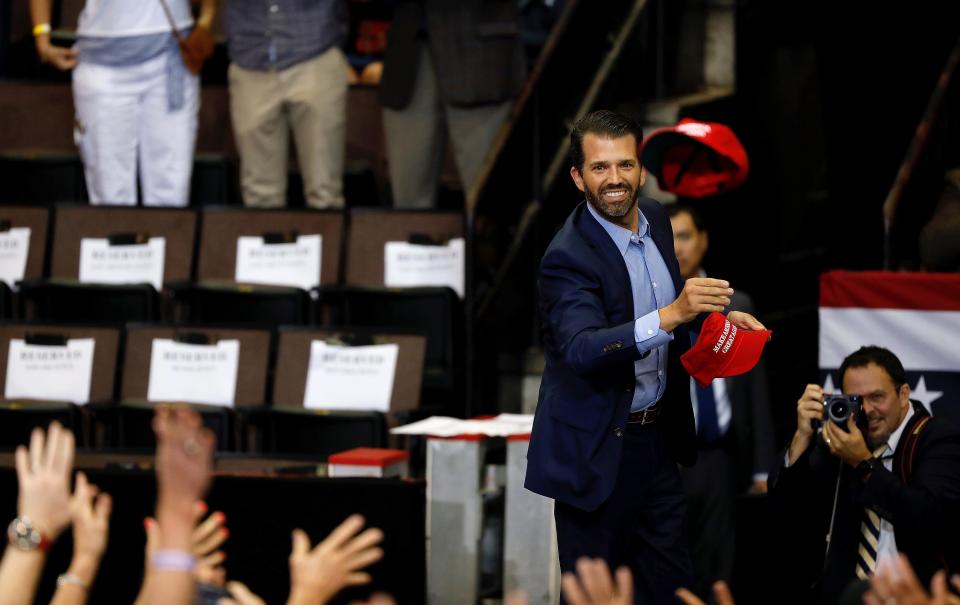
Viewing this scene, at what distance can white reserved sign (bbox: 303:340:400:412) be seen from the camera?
602 cm

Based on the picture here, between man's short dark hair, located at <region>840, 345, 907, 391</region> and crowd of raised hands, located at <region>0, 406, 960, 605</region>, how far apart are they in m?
1.88

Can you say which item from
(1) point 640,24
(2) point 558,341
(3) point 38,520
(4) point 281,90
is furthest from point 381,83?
(3) point 38,520

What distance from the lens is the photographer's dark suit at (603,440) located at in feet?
12.3

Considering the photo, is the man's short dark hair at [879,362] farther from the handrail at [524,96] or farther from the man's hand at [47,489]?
the man's hand at [47,489]

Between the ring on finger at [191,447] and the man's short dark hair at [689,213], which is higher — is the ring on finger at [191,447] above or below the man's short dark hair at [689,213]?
below

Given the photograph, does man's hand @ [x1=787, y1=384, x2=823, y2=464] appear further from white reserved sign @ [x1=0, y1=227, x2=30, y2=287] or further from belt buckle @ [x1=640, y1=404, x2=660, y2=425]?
white reserved sign @ [x1=0, y1=227, x2=30, y2=287]

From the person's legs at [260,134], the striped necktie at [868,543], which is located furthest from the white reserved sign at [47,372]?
the striped necktie at [868,543]

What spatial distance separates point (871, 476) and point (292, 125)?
3.70 m

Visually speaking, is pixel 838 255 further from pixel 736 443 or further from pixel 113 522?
pixel 113 522

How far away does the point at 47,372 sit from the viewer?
6270 millimetres

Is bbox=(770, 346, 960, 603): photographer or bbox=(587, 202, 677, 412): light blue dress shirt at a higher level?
bbox=(587, 202, 677, 412): light blue dress shirt

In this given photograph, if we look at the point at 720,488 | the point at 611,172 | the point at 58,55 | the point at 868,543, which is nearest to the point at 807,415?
the point at 868,543

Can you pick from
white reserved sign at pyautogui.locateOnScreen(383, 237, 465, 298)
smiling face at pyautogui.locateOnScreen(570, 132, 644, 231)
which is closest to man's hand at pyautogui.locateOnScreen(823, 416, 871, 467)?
smiling face at pyautogui.locateOnScreen(570, 132, 644, 231)

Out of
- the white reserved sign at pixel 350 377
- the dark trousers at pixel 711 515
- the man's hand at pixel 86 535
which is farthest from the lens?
the white reserved sign at pixel 350 377
